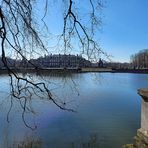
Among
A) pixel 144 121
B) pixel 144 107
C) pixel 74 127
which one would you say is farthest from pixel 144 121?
pixel 74 127

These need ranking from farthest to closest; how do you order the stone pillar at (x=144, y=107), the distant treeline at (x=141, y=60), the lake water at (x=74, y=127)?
the distant treeline at (x=141, y=60) < the lake water at (x=74, y=127) < the stone pillar at (x=144, y=107)

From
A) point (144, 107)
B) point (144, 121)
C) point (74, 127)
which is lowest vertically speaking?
point (74, 127)

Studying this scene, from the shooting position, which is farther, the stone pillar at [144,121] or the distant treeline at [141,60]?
the distant treeline at [141,60]

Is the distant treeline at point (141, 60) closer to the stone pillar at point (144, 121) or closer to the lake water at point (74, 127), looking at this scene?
the lake water at point (74, 127)

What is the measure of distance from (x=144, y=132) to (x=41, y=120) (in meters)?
9.40

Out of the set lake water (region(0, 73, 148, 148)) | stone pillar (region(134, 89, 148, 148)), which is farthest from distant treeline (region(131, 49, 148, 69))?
stone pillar (region(134, 89, 148, 148))

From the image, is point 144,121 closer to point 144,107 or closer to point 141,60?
point 144,107

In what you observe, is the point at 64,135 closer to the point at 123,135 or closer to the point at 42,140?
the point at 42,140

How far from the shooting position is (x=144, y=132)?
7.30 meters

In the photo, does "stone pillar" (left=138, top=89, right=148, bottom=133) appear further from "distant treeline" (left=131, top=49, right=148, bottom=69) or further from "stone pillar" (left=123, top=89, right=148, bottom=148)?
"distant treeline" (left=131, top=49, right=148, bottom=69)

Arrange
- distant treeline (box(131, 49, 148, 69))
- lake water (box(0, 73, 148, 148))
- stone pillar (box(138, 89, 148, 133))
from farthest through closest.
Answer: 1. distant treeline (box(131, 49, 148, 69))
2. lake water (box(0, 73, 148, 148))
3. stone pillar (box(138, 89, 148, 133))

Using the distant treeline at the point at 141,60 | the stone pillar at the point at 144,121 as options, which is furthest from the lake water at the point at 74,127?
the distant treeline at the point at 141,60

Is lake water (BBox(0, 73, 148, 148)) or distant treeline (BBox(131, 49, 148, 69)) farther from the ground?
distant treeline (BBox(131, 49, 148, 69))

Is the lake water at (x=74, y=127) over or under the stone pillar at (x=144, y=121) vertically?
under
